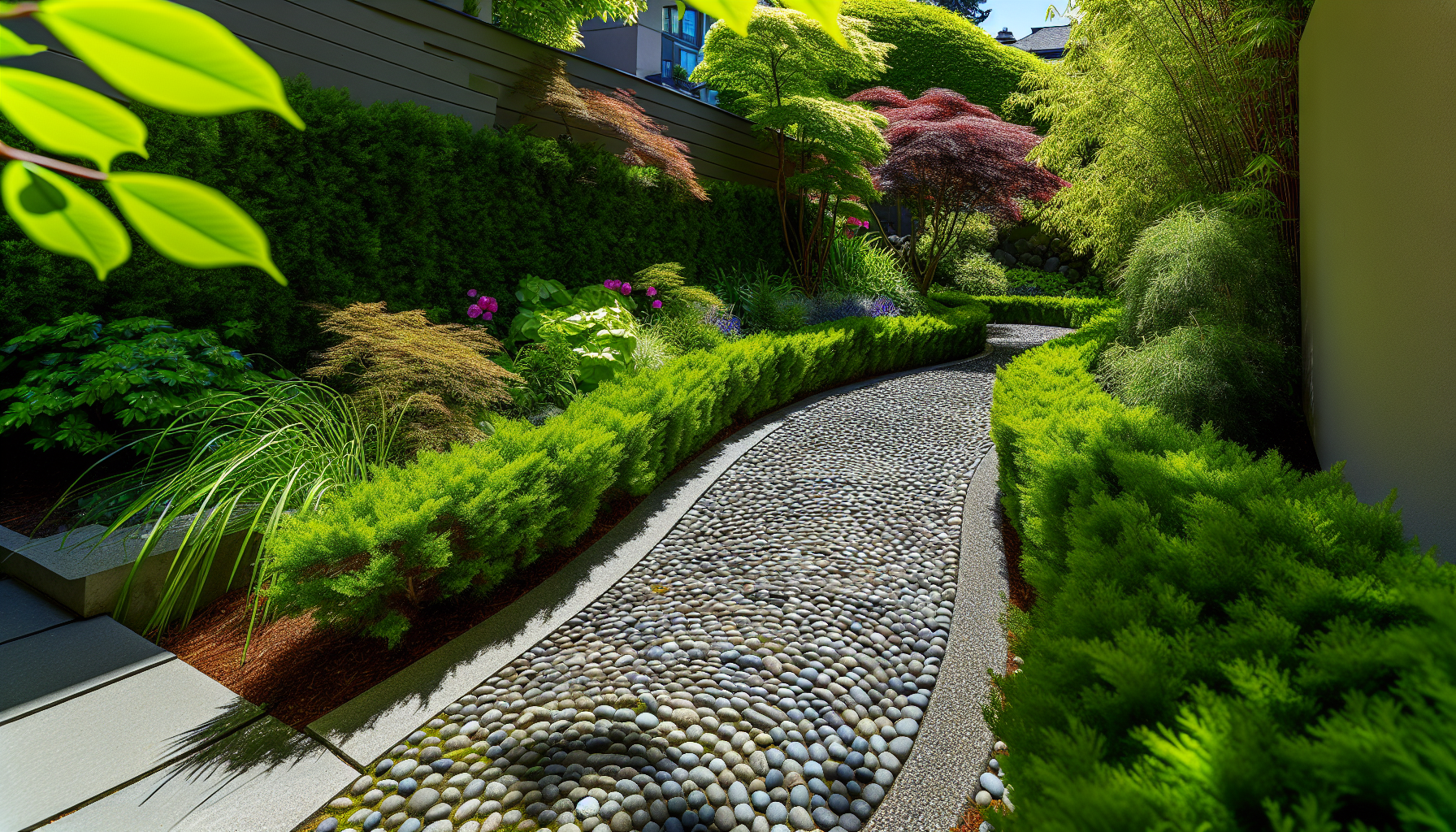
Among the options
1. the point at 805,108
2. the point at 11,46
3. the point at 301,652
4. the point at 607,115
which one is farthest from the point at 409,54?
the point at 11,46

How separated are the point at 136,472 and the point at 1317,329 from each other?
20.4ft

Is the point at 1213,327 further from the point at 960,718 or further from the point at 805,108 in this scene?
the point at 805,108

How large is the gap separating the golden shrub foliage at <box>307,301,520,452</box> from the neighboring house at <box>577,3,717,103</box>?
13.2 meters

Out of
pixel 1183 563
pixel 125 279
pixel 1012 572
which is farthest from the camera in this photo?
pixel 125 279

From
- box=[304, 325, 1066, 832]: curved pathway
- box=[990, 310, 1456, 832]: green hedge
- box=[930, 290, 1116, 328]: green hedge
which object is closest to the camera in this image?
box=[990, 310, 1456, 832]: green hedge

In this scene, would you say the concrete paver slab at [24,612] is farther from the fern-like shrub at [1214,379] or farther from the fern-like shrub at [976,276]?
the fern-like shrub at [976,276]

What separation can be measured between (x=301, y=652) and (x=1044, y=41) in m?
33.5

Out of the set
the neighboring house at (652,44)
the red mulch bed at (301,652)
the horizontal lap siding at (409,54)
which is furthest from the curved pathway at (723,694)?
the neighboring house at (652,44)

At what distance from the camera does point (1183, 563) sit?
164 cm

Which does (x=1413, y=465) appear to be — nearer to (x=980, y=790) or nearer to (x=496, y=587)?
(x=980, y=790)

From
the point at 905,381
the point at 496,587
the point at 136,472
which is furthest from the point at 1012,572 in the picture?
the point at 905,381

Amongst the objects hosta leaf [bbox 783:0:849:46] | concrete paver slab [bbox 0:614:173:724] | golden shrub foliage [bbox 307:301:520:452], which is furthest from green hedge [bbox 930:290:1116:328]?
hosta leaf [bbox 783:0:849:46]

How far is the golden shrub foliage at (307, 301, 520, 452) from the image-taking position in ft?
12.5

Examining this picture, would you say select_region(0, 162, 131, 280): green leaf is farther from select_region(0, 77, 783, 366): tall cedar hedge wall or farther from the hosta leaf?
select_region(0, 77, 783, 366): tall cedar hedge wall
